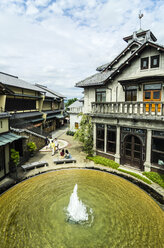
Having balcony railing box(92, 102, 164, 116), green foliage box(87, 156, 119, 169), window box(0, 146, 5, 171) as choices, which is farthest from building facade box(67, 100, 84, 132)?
window box(0, 146, 5, 171)

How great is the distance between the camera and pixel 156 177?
1395 cm

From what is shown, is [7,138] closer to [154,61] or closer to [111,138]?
[111,138]

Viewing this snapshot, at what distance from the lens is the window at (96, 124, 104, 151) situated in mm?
19016

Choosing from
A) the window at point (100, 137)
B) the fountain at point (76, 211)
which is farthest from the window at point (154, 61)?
the fountain at point (76, 211)

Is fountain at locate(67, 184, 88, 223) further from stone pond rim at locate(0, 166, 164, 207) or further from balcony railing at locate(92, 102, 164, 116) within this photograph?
balcony railing at locate(92, 102, 164, 116)

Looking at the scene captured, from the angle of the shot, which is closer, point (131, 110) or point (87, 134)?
point (131, 110)

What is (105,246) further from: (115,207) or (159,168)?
(159,168)

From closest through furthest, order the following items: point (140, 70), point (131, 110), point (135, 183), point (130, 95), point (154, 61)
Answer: point (135, 183), point (154, 61), point (140, 70), point (131, 110), point (130, 95)

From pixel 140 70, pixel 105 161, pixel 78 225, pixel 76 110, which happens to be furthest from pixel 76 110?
pixel 78 225

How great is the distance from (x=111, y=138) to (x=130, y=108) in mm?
4476

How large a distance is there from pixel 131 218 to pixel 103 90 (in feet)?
50.7

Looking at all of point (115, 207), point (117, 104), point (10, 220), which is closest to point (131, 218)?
point (115, 207)

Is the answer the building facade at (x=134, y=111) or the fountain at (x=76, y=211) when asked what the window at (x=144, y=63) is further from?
the fountain at (x=76, y=211)

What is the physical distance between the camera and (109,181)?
14.1 m
